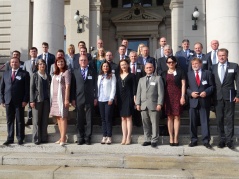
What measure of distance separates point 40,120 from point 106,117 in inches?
61.8

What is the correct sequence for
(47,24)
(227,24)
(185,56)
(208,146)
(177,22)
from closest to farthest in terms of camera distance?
(208,146) < (185,56) < (227,24) < (47,24) < (177,22)

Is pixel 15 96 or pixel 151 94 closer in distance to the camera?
pixel 151 94

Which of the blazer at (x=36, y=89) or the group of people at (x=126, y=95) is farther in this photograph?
the blazer at (x=36, y=89)

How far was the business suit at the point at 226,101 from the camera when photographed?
261 inches

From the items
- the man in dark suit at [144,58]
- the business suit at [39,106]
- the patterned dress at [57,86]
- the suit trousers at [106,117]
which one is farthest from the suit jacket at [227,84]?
the business suit at [39,106]

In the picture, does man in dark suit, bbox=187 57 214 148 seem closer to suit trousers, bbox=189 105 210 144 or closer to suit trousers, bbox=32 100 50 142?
suit trousers, bbox=189 105 210 144

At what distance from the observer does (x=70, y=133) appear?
7.73 m

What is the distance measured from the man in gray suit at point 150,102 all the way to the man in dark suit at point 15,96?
2.70 m

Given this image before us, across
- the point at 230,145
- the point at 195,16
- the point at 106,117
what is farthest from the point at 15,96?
the point at 195,16

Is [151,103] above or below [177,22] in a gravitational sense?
below

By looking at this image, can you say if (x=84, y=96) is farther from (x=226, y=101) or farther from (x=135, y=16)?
(x=135, y=16)

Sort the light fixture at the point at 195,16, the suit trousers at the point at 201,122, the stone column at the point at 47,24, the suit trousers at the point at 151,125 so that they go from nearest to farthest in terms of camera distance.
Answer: the suit trousers at the point at 201,122 → the suit trousers at the point at 151,125 → the stone column at the point at 47,24 → the light fixture at the point at 195,16

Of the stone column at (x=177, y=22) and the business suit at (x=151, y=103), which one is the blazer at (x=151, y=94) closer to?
the business suit at (x=151, y=103)

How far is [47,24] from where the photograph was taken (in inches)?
407
